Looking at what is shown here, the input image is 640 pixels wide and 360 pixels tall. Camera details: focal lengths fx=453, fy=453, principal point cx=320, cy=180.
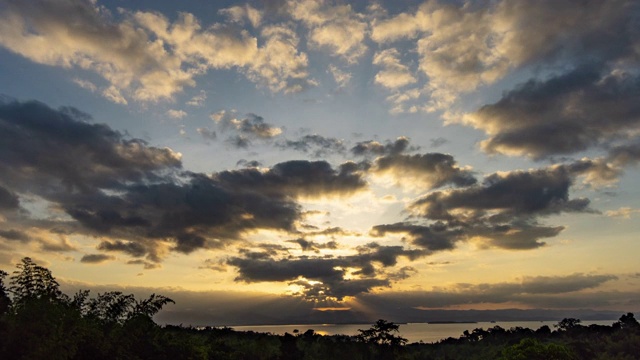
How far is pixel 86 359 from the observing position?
17.0m

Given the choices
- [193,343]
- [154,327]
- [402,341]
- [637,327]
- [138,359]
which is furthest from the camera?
[637,327]

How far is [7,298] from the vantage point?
20375 mm

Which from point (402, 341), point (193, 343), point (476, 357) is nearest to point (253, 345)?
point (402, 341)

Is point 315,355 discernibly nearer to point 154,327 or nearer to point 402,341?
point 402,341

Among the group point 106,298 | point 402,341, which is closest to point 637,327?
point 402,341

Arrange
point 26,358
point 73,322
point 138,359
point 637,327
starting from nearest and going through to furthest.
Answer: point 26,358
point 73,322
point 138,359
point 637,327

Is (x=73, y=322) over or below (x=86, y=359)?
over

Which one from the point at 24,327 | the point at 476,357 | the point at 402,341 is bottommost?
the point at 476,357

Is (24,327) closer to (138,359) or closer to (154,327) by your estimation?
(138,359)

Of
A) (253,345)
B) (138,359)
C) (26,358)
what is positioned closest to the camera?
(26,358)

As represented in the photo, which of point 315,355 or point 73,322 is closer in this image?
point 73,322

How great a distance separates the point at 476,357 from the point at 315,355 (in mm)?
25848

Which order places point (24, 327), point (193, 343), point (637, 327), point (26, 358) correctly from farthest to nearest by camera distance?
point (637, 327) < point (193, 343) < point (24, 327) < point (26, 358)

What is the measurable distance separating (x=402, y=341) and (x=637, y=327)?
45.0 meters
